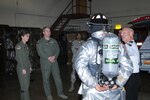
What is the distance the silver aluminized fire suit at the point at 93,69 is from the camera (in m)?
2.51

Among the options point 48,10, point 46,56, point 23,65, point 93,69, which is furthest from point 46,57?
point 48,10

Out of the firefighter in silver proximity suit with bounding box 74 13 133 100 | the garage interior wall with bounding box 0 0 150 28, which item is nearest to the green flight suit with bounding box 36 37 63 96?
the firefighter in silver proximity suit with bounding box 74 13 133 100

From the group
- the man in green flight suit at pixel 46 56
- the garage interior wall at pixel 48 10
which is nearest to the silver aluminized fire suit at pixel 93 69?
the man in green flight suit at pixel 46 56

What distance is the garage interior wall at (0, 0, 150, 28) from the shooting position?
1267 centimetres

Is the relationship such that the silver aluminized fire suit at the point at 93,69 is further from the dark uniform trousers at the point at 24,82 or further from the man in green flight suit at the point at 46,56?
the man in green flight suit at the point at 46,56

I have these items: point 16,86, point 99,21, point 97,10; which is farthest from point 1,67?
point 97,10

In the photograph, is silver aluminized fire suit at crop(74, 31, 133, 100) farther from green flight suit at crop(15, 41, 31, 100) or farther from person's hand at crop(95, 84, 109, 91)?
green flight suit at crop(15, 41, 31, 100)

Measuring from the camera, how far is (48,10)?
1520 centimetres

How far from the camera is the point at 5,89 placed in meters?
7.75

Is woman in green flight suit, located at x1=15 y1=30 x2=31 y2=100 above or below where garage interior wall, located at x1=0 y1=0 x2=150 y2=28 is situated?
below

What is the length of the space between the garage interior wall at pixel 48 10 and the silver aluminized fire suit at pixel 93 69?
9910 millimetres

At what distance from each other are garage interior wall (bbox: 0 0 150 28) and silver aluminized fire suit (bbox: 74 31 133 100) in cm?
991

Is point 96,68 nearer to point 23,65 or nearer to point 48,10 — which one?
point 23,65

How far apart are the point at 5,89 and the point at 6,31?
11.6ft
